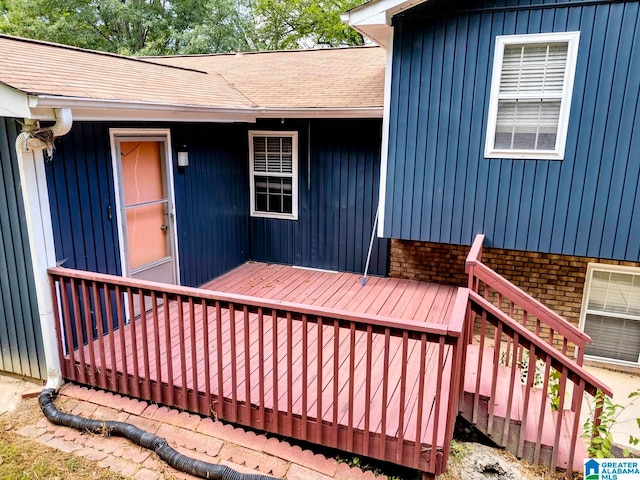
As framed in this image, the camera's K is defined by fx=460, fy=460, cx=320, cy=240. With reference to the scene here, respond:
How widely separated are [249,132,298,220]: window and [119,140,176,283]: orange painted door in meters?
2.01

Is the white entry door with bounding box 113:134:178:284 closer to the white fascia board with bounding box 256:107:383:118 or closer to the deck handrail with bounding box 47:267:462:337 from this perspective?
the deck handrail with bounding box 47:267:462:337

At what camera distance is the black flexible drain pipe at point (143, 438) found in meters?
3.16

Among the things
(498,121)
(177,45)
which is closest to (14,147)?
(498,121)

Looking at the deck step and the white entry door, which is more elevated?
the white entry door

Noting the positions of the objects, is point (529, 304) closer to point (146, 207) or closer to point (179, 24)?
point (146, 207)

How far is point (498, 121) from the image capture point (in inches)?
194

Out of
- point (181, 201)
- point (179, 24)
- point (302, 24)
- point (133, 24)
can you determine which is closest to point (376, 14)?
point (181, 201)

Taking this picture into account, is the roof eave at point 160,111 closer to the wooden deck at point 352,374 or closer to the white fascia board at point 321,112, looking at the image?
the white fascia board at point 321,112

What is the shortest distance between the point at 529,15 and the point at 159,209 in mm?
4507

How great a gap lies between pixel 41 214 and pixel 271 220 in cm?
388

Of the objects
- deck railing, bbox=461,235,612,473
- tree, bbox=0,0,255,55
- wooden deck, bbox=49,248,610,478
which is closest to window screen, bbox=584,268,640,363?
wooden deck, bbox=49,248,610,478

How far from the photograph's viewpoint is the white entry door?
4.90 metres

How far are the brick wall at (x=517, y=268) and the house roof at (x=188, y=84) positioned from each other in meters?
2.24

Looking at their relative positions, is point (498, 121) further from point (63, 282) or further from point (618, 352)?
point (63, 282)
